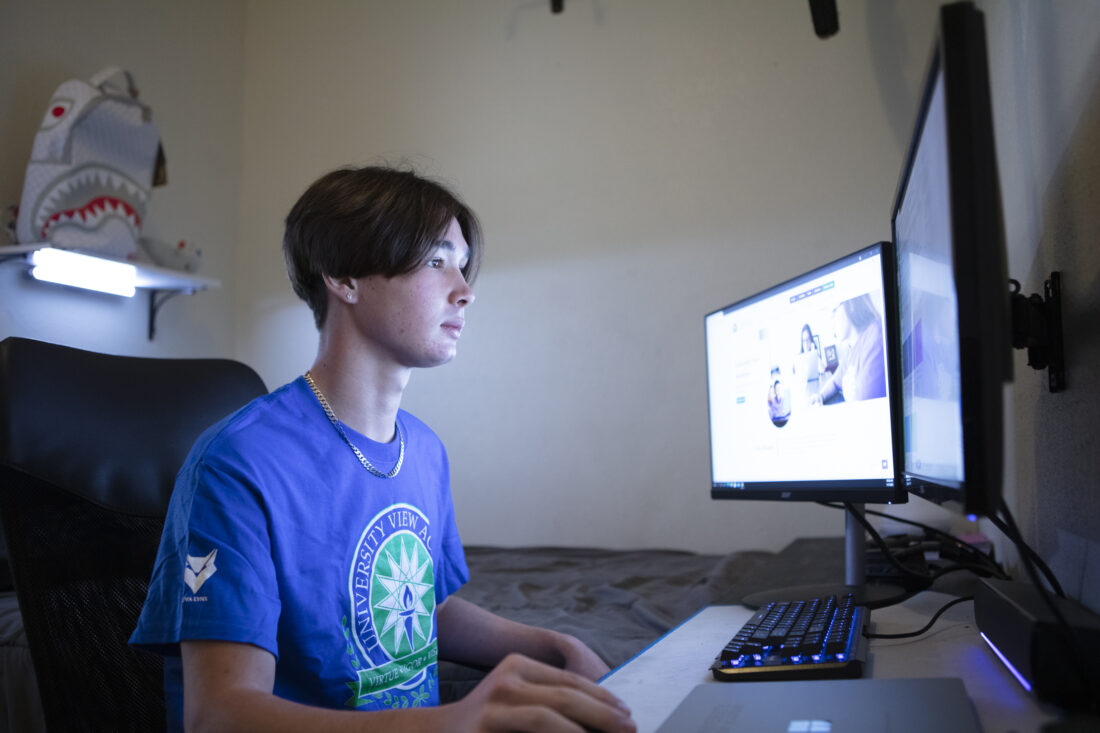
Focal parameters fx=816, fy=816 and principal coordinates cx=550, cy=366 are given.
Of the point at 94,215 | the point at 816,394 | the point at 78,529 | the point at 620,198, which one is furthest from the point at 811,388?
the point at 94,215

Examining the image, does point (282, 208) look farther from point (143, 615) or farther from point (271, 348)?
point (143, 615)

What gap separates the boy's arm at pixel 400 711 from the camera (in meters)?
0.54

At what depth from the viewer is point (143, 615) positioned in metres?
0.82

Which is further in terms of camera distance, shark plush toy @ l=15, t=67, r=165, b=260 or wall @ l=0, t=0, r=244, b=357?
wall @ l=0, t=0, r=244, b=357

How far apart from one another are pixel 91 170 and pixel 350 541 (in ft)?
6.75

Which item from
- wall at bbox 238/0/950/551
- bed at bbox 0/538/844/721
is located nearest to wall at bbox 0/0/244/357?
wall at bbox 238/0/950/551

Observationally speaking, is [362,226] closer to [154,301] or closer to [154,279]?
[154,279]

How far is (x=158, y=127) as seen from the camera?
10.1ft

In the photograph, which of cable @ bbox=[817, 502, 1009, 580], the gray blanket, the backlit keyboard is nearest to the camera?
the backlit keyboard

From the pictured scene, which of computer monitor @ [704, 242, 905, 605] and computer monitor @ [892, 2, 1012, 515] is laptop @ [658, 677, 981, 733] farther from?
computer monitor @ [704, 242, 905, 605]

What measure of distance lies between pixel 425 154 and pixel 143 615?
8.70ft

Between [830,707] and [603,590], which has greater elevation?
[830,707]

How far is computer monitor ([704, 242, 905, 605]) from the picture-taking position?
104cm

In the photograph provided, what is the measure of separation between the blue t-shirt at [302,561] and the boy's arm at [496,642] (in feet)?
0.21
